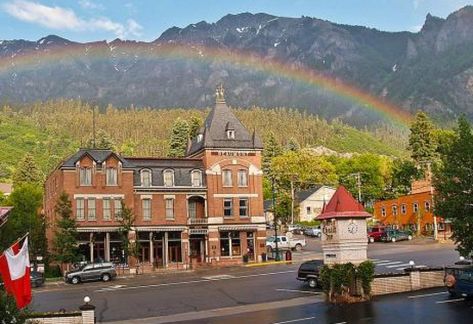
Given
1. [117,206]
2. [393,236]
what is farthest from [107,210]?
[393,236]

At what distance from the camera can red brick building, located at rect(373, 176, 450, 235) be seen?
77.4 metres

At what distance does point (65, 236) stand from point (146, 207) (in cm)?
894

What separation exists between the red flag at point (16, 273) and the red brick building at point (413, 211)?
207ft

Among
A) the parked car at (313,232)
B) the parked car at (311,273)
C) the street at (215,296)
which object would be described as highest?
the parked car at (313,232)

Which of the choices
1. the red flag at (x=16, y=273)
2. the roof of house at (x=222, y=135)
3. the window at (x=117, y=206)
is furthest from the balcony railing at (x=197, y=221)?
the red flag at (x=16, y=273)

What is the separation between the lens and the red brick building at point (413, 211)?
77.4m

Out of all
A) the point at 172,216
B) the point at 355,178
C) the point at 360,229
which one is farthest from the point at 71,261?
the point at 355,178

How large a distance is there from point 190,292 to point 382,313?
1469cm

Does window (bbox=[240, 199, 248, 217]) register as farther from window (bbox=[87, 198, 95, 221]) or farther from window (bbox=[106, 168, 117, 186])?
window (bbox=[87, 198, 95, 221])

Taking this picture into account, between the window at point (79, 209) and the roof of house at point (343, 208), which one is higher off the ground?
the window at point (79, 209)

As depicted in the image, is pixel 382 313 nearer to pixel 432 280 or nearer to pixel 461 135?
pixel 432 280

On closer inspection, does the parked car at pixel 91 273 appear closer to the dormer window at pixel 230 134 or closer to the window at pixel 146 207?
the window at pixel 146 207

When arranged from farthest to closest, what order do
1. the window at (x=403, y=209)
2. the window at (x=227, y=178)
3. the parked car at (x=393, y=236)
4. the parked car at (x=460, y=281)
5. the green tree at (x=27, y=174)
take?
1. the green tree at (x=27, y=174)
2. the window at (x=403, y=209)
3. the parked car at (x=393, y=236)
4. the window at (x=227, y=178)
5. the parked car at (x=460, y=281)

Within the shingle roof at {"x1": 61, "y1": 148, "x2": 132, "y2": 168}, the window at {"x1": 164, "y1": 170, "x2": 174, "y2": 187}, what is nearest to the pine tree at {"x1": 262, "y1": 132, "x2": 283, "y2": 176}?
the window at {"x1": 164, "y1": 170, "x2": 174, "y2": 187}
